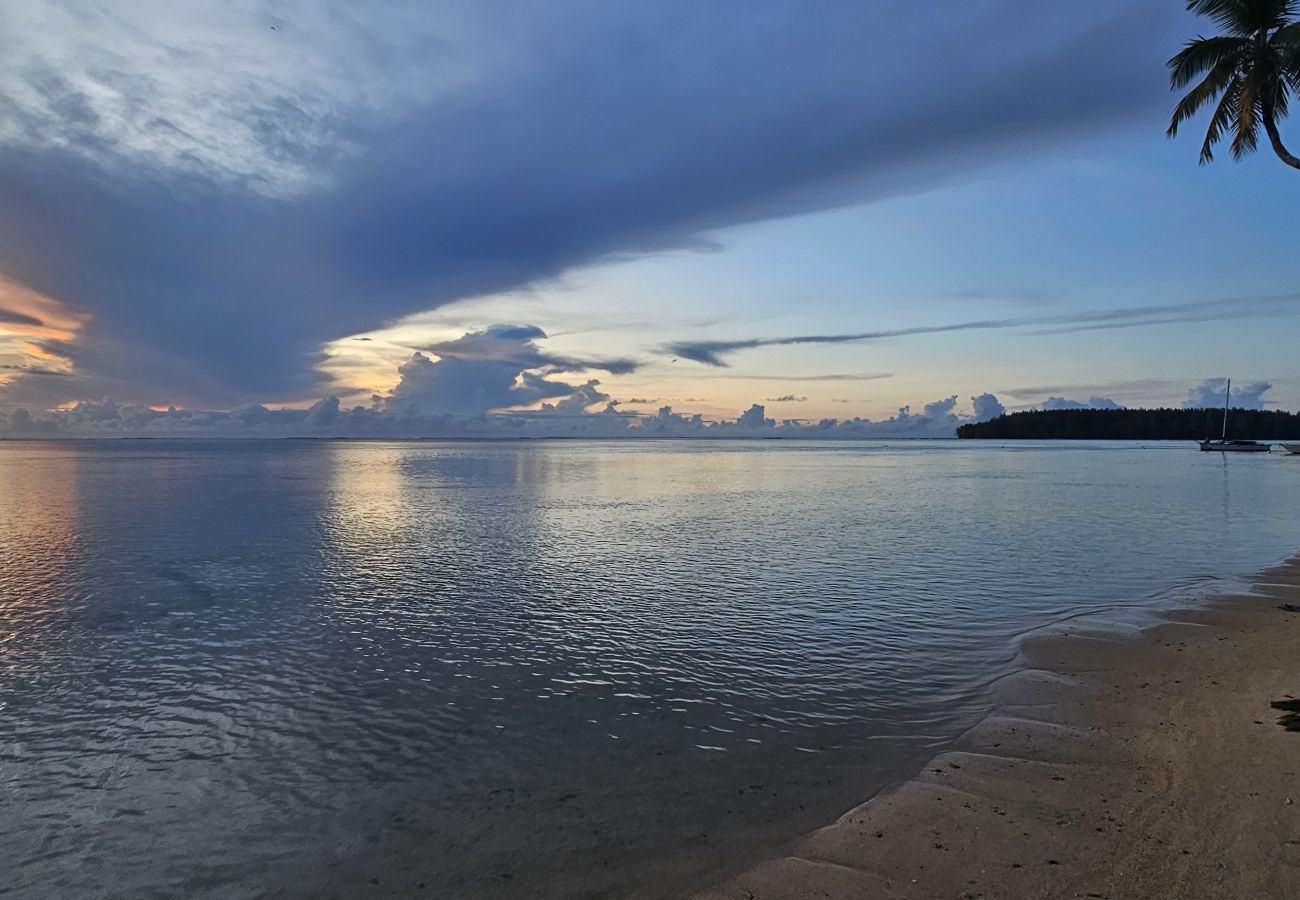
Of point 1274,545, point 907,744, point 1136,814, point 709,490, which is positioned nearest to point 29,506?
point 709,490

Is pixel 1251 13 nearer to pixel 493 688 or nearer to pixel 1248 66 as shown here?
pixel 1248 66

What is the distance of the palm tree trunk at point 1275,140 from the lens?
55.4 feet

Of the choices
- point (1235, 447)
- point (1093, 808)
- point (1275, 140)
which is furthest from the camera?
point (1235, 447)

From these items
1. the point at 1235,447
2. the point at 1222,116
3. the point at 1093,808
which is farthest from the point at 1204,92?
the point at 1235,447

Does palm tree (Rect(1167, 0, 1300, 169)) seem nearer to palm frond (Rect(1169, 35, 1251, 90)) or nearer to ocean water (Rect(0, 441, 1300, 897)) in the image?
palm frond (Rect(1169, 35, 1251, 90))

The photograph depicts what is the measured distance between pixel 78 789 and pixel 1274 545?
3448 centimetres

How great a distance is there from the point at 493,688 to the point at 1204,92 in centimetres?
2245

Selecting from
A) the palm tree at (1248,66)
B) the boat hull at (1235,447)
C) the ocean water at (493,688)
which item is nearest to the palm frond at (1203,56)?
the palm tree at (1248,66)

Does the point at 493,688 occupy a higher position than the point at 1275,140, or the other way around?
the point at 1275,140

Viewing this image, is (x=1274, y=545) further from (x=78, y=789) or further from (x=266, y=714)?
(x=78, y=789)

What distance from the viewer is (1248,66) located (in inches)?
723

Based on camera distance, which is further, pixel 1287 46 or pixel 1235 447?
pixel 1235 447

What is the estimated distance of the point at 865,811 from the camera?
24.8 ft

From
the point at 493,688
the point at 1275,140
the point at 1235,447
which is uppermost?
the point at 1275,140
